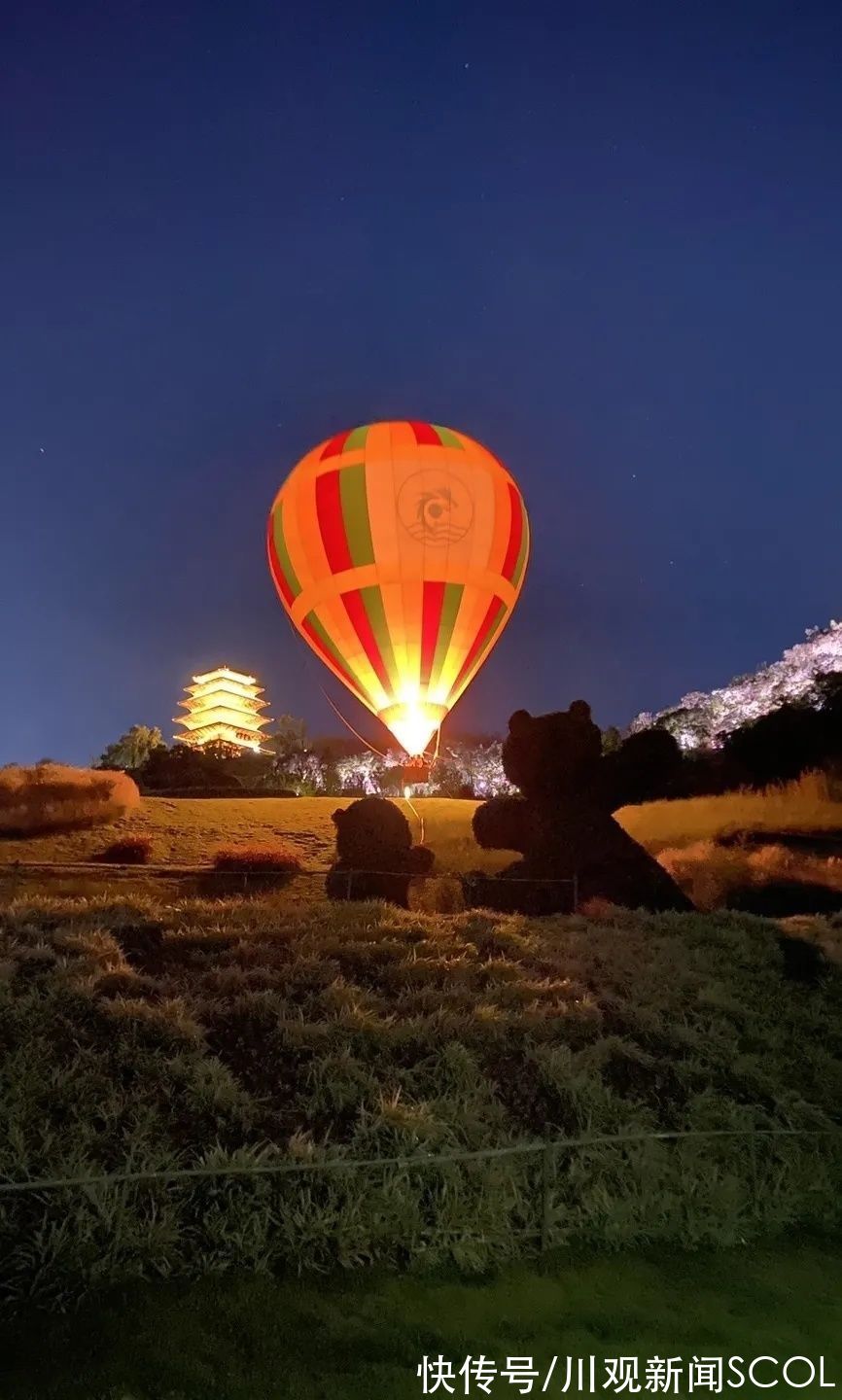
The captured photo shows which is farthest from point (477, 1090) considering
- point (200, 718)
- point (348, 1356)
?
point (200, 718)

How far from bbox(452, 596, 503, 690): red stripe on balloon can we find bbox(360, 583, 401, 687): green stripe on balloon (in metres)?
1.88

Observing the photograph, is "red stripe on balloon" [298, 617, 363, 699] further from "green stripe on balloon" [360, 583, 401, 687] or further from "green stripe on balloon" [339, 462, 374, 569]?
"green stripe on balloon" [339, 462, 374, 569]

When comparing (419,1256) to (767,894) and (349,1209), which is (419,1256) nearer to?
(349,1209)

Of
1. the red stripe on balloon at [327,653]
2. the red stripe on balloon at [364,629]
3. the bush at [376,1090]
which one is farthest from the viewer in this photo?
the red stripe on balloon at [327,653]

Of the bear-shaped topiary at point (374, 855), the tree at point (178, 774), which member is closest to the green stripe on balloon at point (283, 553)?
the bear-shaped topiary at point (374, 855)

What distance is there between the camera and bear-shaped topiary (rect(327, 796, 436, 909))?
15.7 meters

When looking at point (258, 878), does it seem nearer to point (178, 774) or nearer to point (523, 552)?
point (523, 552)

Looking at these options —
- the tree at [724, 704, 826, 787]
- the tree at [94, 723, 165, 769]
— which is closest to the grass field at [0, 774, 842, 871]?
the tree at [724, 704, 826, 787]

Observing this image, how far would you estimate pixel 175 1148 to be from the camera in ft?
21.5

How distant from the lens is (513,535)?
74.1ft

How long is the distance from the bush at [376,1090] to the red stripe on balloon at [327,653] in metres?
10.9

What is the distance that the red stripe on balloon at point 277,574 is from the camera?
22.8m

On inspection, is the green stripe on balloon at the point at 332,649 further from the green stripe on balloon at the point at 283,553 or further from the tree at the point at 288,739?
the tree at the point at 288,739

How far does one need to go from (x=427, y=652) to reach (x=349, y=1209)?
16.7 m
